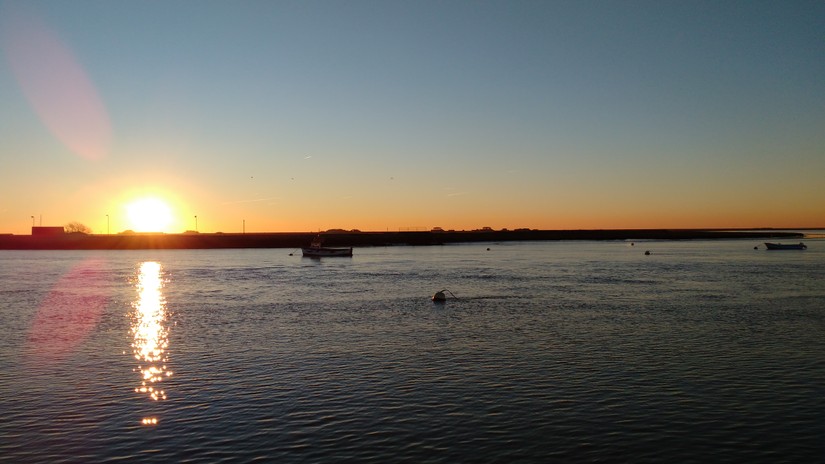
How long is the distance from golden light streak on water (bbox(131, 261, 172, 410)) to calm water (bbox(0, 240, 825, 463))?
0.17 metres

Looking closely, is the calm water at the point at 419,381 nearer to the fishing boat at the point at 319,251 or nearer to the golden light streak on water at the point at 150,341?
the golden light streak on water at the point at 150,341

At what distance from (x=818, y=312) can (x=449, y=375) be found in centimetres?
3342

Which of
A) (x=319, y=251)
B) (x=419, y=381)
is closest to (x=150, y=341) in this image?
(x=419, y=381)

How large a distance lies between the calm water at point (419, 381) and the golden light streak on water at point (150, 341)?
169 millimetres

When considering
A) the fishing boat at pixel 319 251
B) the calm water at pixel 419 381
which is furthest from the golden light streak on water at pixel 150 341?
the fishing boat at pixel 319 251

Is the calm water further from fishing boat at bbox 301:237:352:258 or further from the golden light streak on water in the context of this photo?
fishing boat at bbox 301:237:352:258

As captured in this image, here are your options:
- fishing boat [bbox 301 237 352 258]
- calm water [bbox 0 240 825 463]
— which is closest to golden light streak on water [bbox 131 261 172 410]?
calm water [bbox 0 240 825 463]

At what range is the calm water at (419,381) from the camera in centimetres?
1770

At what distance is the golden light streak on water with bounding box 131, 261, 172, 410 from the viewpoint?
25.0 meters

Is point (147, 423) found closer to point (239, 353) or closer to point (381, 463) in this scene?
point (381, 463)

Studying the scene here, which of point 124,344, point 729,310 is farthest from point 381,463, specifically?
point 729,310

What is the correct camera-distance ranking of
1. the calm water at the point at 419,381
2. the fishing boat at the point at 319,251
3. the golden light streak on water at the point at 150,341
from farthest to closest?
1. the fishing boat at the point at 319,251
2. the golden light streak on water at the point at 150,341
3. the calm water at the point at 419,381

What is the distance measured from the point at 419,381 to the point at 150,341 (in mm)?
18853

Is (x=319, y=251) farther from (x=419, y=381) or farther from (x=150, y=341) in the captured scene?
(x=419, y=381)
